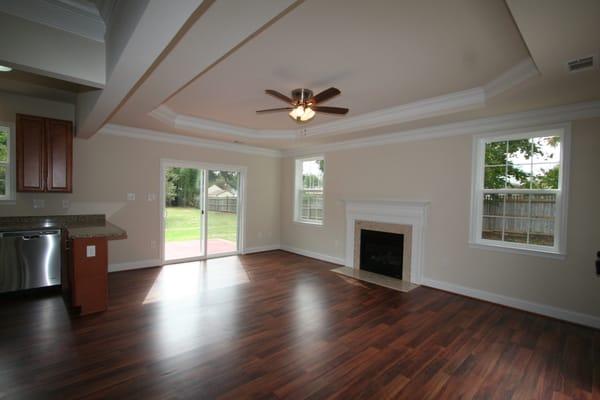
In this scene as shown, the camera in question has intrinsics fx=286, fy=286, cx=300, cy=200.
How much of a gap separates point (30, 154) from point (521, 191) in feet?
21.9

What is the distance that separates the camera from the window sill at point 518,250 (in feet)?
11.3

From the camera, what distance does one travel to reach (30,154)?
3.96 metres

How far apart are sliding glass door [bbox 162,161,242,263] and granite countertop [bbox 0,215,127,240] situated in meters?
1.19

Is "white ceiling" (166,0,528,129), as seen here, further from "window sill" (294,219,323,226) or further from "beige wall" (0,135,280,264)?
"window sill" (294,219,323,226)

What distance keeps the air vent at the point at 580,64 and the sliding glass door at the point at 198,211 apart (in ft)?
18.1

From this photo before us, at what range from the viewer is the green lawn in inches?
222

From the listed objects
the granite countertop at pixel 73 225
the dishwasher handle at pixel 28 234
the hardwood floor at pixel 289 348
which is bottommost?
the hardwood floor at pixel 289 348

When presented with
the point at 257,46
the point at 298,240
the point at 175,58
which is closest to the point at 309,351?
the point at 175,58

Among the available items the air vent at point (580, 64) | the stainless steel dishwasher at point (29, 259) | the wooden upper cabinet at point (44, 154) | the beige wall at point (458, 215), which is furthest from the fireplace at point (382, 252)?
the wooden upper cabinet at point (44, 154)

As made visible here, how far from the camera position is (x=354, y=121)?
4.74 metres

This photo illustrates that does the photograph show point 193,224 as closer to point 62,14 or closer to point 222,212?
point 222,212

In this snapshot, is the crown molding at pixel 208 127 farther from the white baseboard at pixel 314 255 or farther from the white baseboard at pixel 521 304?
the white baseboard at pixel 521 304

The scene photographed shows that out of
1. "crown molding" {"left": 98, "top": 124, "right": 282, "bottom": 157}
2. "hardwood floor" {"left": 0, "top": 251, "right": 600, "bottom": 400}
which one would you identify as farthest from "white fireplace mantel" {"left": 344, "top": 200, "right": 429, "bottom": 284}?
"crown molding" {"left": 98, "top": 124, "right": 282, "bottom": 157}

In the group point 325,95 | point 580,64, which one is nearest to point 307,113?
point 325,95
